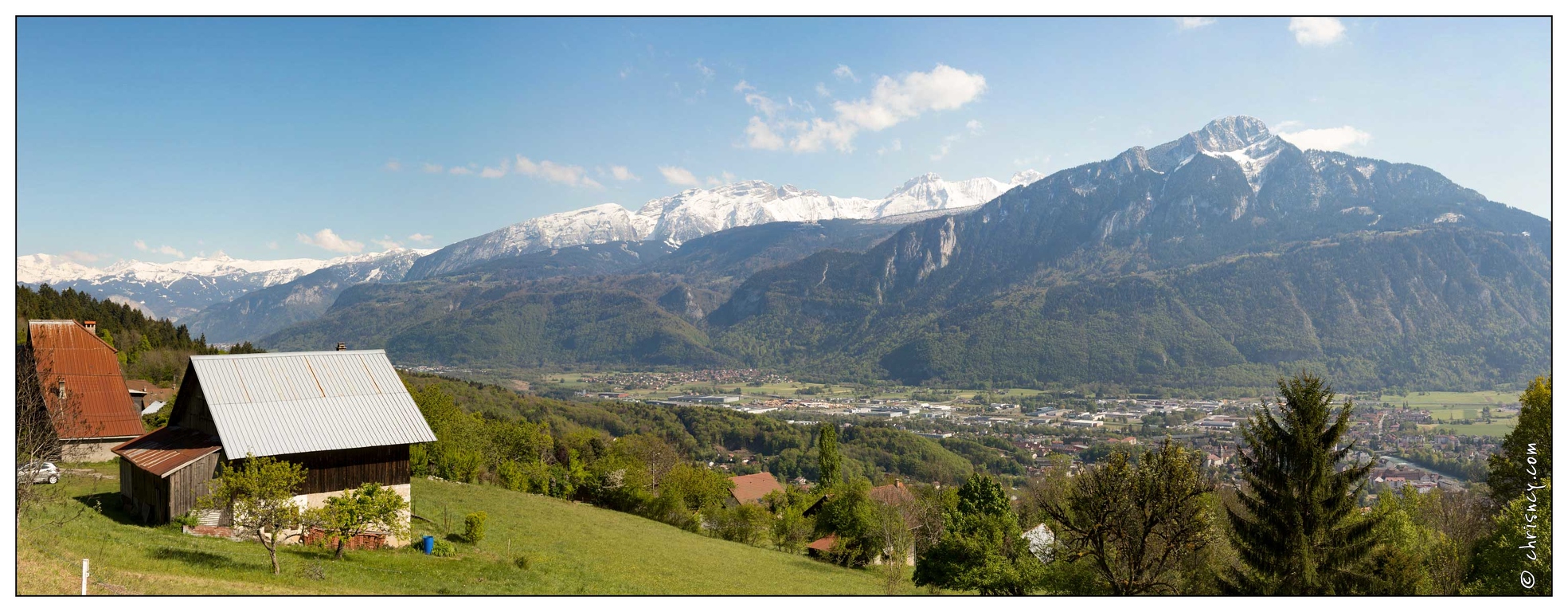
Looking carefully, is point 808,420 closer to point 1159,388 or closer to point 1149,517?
point 1159,388

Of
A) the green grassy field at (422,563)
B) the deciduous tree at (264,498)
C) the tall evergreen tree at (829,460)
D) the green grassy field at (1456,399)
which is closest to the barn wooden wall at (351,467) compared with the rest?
the green grassy field at (422,563)

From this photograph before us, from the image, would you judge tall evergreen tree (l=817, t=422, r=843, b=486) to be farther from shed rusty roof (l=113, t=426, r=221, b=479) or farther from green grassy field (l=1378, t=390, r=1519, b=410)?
green grassy field (l=1378, t=390, r=1519, b=410)

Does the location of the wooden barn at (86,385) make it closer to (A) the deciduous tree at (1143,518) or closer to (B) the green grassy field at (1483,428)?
(A) the deciduous tree at (1143,518)

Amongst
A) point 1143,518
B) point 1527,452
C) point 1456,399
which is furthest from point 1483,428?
point 1143,518

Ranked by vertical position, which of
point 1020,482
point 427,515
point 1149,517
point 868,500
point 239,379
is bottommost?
point 1020,482

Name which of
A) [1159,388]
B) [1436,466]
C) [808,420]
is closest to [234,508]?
[1436,466]

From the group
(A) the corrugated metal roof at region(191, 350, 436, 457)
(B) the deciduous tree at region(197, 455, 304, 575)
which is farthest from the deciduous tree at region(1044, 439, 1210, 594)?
(A) the corrugated metal roof at region(191, 350, 436, 457)
